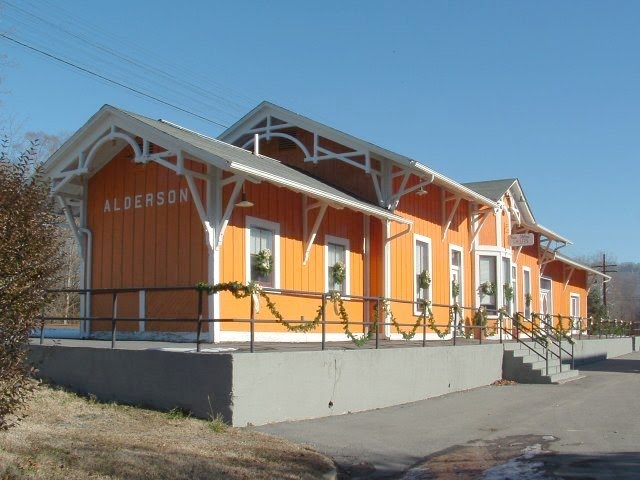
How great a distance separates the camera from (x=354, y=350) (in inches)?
518

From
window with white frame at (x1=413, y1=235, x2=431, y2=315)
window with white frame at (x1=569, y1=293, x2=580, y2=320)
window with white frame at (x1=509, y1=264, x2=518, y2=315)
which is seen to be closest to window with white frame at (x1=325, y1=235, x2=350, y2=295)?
window with white frame at (x1=413, y1=235, x2=431, y2=315)

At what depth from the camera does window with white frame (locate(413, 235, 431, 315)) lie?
2073cm

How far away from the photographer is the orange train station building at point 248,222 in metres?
14.6

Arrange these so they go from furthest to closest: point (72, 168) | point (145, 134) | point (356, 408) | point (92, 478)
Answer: point (72, 168)
point (145, 134)
point (356, 408)
point (92, 478)

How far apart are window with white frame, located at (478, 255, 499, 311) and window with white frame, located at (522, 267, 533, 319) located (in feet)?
15.7

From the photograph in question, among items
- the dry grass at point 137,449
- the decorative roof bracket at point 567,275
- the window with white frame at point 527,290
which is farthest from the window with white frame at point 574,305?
the dry grass at point 137,449

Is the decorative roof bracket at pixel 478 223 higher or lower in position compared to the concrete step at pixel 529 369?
higher

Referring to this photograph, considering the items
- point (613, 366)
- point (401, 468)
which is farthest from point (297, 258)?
point (613, 366)

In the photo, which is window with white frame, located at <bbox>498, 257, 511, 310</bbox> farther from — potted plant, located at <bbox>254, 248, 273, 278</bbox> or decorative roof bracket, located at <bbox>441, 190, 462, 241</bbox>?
A: potted plant, located at <bbox>254, 248, 273, 278</bbox>

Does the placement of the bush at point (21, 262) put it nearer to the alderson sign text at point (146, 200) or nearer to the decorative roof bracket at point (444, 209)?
the alderson sign text at point (146, 200)

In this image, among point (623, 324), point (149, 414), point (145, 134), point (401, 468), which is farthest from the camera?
point (623, 324)

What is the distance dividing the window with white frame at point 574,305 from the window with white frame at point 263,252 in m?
26.2

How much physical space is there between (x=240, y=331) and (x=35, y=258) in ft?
29.8

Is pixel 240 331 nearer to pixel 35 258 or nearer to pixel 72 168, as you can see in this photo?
pixel 72 168
